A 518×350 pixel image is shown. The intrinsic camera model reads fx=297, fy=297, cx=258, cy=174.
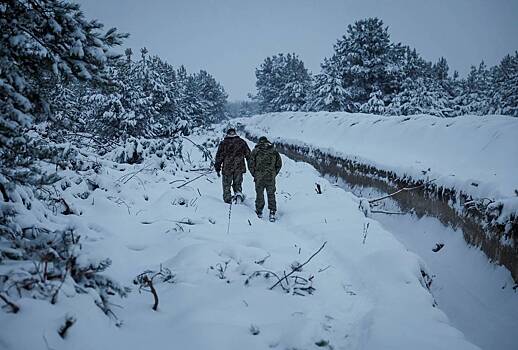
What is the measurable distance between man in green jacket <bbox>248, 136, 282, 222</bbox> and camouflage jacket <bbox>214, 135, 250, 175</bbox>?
296 millimetres

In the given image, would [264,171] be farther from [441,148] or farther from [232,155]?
[441,148]

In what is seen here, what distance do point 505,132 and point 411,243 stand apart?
5.41 meters

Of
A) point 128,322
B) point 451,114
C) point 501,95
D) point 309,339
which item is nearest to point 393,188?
point 309,339

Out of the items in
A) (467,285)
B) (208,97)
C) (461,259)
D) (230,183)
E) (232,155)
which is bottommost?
(467,285)

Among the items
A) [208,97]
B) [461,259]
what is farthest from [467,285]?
[208,97]

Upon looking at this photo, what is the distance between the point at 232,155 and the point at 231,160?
120 millimetres

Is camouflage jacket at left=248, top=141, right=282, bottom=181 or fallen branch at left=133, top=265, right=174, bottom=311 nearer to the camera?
fallen branch at left=133, top=265, right=174, bottom=311

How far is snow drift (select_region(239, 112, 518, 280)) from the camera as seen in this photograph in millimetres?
5312

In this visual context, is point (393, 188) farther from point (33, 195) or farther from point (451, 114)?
point (451, 114)

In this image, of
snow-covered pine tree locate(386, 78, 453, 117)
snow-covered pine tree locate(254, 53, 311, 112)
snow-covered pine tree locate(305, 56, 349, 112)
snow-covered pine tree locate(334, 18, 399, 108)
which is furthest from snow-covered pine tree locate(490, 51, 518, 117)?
Result: snow-covered pine tree locate(254, 53, 311, 112)

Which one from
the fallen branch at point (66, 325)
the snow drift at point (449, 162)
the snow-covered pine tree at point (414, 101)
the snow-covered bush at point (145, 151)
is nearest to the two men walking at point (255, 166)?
the snow-covered bush at point (145, 151)

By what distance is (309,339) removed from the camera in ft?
8.07

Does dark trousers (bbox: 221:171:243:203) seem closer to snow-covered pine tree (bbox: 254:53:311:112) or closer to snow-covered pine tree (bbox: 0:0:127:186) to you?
snow-covered pine tree (bbox: 0:0:127:186)

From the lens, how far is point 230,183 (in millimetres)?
6562
